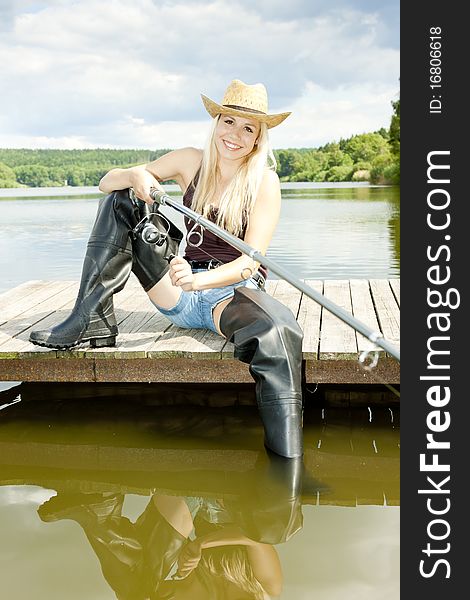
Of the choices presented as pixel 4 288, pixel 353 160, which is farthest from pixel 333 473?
pixel 353 160

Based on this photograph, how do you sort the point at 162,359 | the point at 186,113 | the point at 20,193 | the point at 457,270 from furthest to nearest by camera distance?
the point at 186,113
the point at 20,193
the point at 162,359
the point at 457,270

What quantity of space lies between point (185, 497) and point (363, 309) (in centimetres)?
179

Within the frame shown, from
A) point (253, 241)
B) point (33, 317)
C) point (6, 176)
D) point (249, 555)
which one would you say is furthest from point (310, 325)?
point (6, 176)

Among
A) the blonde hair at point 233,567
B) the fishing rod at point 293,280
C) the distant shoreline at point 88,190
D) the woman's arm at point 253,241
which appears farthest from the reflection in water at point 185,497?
the distant shoreline at point 88,190

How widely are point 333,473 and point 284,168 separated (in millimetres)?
36848

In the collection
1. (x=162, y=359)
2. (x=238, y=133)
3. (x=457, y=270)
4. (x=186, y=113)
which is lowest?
(x=162, y=359)

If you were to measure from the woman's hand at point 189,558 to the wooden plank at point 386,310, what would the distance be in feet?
4.93

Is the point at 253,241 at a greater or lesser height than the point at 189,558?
greater

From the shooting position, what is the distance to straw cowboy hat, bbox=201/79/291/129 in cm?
385

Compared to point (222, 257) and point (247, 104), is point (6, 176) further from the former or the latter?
point (247, 104)

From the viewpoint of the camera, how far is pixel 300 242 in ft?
44.9

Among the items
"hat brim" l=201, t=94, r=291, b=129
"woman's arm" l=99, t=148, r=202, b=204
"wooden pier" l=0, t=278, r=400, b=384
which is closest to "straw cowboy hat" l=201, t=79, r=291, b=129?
"hat brim" l=201, t=94, r=291, b=129

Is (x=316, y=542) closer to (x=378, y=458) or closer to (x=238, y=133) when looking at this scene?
(x=378, y=458)

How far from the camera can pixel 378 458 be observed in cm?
398
